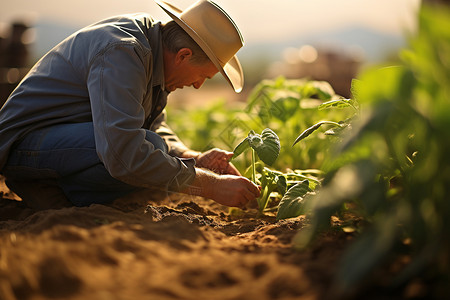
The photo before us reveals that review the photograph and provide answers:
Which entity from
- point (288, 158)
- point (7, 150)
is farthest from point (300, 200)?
point (7, 150)

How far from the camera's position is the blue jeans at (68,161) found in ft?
8.12

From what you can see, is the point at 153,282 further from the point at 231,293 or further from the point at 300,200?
the point at 300,200

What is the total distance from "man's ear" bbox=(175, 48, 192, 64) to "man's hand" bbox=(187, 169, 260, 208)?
0.64 metres

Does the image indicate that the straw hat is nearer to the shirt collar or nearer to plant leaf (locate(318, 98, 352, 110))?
the shirt collar

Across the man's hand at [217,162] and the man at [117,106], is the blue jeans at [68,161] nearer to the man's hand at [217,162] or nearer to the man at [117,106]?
the man at [117,106]

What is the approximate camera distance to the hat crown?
2.47 metres

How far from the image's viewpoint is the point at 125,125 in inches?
84.4

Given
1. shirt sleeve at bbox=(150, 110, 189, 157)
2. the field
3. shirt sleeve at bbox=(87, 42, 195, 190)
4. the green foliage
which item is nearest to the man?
shirt sleeve at bbox=(87, 42, 195, 190)

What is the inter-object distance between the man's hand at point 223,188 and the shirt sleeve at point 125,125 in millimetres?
58

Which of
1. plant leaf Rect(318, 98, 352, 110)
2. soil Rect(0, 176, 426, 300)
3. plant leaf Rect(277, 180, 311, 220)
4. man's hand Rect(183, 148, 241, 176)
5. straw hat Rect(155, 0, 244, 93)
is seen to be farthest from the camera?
man's hand Rect(183, 148, 241, 176)

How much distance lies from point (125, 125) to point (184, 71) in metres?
0.60

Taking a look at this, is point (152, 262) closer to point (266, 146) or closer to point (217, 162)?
point (266, 146)

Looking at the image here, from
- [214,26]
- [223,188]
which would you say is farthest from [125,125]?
[214,26]

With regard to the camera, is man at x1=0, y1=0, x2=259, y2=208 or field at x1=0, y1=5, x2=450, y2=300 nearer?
field at x1=0, y1=5, x2=450, y2=300
